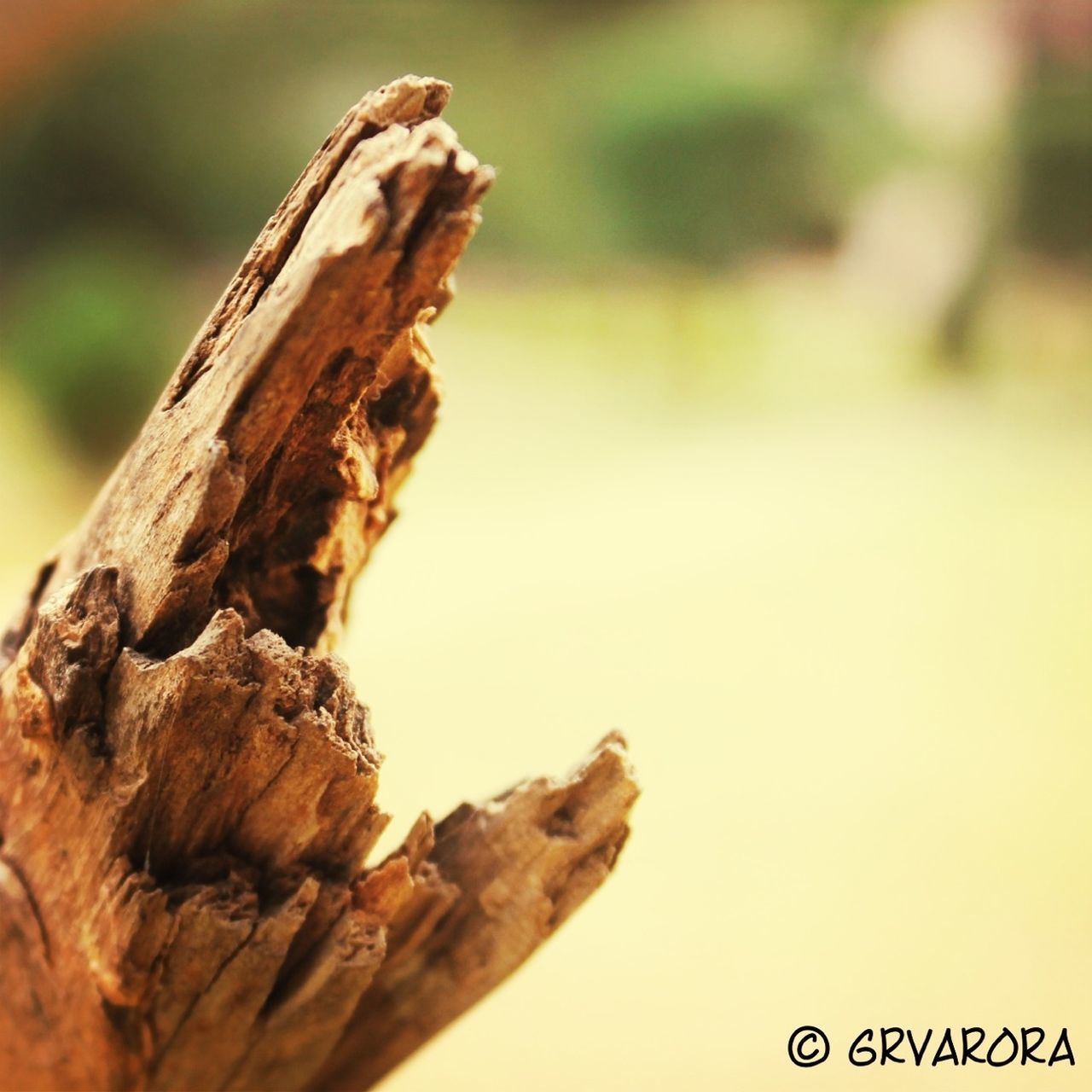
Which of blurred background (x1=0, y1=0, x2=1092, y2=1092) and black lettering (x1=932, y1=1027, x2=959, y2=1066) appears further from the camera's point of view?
blurred background (x1=0, y1=0, x2=1092, y2=1092)

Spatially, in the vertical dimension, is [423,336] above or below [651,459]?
below

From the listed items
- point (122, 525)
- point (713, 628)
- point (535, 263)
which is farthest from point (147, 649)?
point (535, 263)

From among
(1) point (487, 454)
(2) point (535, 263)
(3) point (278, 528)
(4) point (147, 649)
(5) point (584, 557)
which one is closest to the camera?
(4) point (147, 649)

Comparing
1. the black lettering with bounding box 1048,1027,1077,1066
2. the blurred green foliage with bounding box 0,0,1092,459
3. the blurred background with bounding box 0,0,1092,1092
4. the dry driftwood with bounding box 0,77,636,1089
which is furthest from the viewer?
the blurred green foliage with bounding box 0,0,1092,459

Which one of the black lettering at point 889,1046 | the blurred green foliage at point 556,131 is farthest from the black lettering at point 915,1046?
the blurred green foliage at point 556,131

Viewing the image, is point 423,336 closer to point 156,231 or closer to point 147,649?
point 147,649

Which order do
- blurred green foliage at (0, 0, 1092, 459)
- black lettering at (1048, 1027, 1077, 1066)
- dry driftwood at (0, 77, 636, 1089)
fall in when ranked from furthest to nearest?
blurred green foliage at (0, 0, 1092, 459) → black lettering at (1048, 1027, 1077, 1066) → dry driftwood at (0, 77, 636, 1089)

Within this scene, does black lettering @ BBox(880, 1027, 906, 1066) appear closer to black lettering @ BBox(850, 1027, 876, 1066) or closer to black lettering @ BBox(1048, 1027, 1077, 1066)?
black lettering @ BBox(850, 1027, 876, 1066)

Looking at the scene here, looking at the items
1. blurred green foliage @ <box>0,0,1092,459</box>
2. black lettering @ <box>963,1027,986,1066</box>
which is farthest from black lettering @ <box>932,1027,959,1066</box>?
blurred green foliage @ <box>0,0,1092,459</box>

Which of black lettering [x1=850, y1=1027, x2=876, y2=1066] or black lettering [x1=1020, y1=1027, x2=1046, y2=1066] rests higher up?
black lettering [x1=1020, y1=1027, x2=1046, y2=1066]
